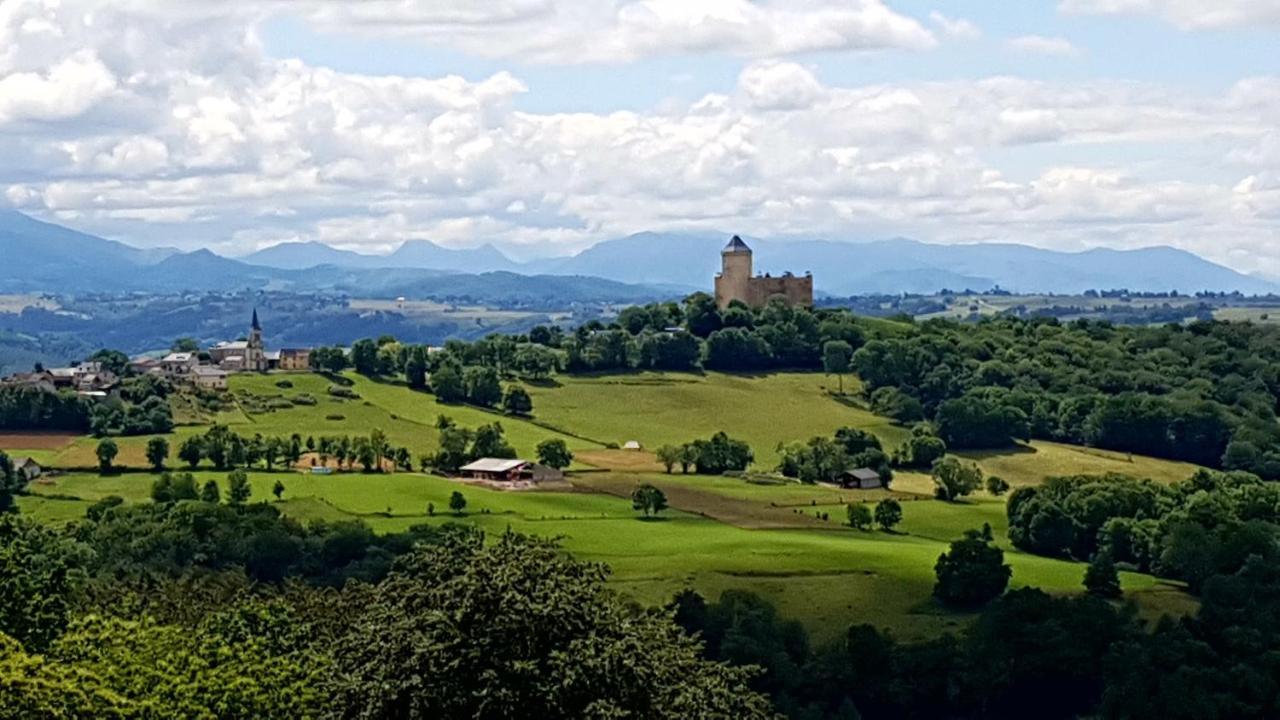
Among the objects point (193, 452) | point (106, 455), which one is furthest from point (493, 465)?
point (106, 455)

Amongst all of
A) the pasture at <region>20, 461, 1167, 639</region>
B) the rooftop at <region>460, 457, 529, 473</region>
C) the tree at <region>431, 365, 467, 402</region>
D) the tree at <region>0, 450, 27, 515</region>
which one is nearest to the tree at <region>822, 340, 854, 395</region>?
the tree at <region>431, 365, 467, 402</region>

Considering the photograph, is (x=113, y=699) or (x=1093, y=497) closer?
(x=113, y=699)

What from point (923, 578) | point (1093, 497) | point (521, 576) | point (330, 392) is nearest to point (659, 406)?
point (330, 392)

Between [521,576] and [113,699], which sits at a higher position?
[521,576]

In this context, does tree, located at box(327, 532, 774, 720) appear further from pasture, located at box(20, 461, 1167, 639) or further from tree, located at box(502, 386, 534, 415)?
tree, located at box(502, 386, 534, 415)

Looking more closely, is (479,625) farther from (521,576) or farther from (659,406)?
(659,406)

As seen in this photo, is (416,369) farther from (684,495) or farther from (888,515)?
(888,515)
